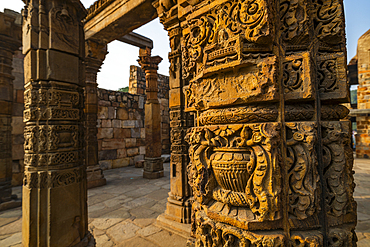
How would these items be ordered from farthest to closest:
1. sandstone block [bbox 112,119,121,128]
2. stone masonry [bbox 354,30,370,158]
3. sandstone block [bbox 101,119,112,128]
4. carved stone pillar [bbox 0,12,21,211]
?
stone masonry [bbox 354,30,370,158]
sandstone block [bbox 112,119,121,128]
sandstone block [bbox 101,119,112,128]
carved stone pillar [bbox 0,12,21,211]

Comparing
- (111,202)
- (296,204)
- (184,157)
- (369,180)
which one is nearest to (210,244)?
(296,204)

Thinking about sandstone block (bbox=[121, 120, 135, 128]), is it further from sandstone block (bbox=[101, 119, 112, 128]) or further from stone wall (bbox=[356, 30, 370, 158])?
stone wall (bbox=[356, 30, 370, 158])

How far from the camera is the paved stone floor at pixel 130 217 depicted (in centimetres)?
287

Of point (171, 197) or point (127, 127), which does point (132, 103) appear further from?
point (171, 197)

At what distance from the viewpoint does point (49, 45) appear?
7.30ft

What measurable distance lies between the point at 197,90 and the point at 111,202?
405 centimetres

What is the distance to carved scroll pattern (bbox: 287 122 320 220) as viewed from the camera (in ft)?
3.85

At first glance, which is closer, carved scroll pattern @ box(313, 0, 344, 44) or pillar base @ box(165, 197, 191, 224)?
carved scroll pattern @ box(313, 0, 344, 44)

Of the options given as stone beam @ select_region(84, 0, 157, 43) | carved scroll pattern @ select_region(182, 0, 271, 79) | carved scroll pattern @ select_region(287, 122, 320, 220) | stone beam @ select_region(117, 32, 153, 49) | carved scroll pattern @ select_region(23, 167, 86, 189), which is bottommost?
carved scroll pattern @ select_region(23, 167, 86, 189)

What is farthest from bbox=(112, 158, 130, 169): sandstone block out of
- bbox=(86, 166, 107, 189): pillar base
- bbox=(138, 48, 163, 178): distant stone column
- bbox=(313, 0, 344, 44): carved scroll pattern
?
bbox=(313, 0, 344, 44): carved scroll pattern

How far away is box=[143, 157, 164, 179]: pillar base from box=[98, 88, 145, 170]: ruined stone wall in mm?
2674

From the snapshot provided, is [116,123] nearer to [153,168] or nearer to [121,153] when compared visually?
[121,153]

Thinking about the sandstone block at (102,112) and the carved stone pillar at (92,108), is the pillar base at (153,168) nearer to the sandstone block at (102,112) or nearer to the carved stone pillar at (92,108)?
the carved stone pillar at (92,108)

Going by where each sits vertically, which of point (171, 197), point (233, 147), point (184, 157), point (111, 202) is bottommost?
point (111, 202)
